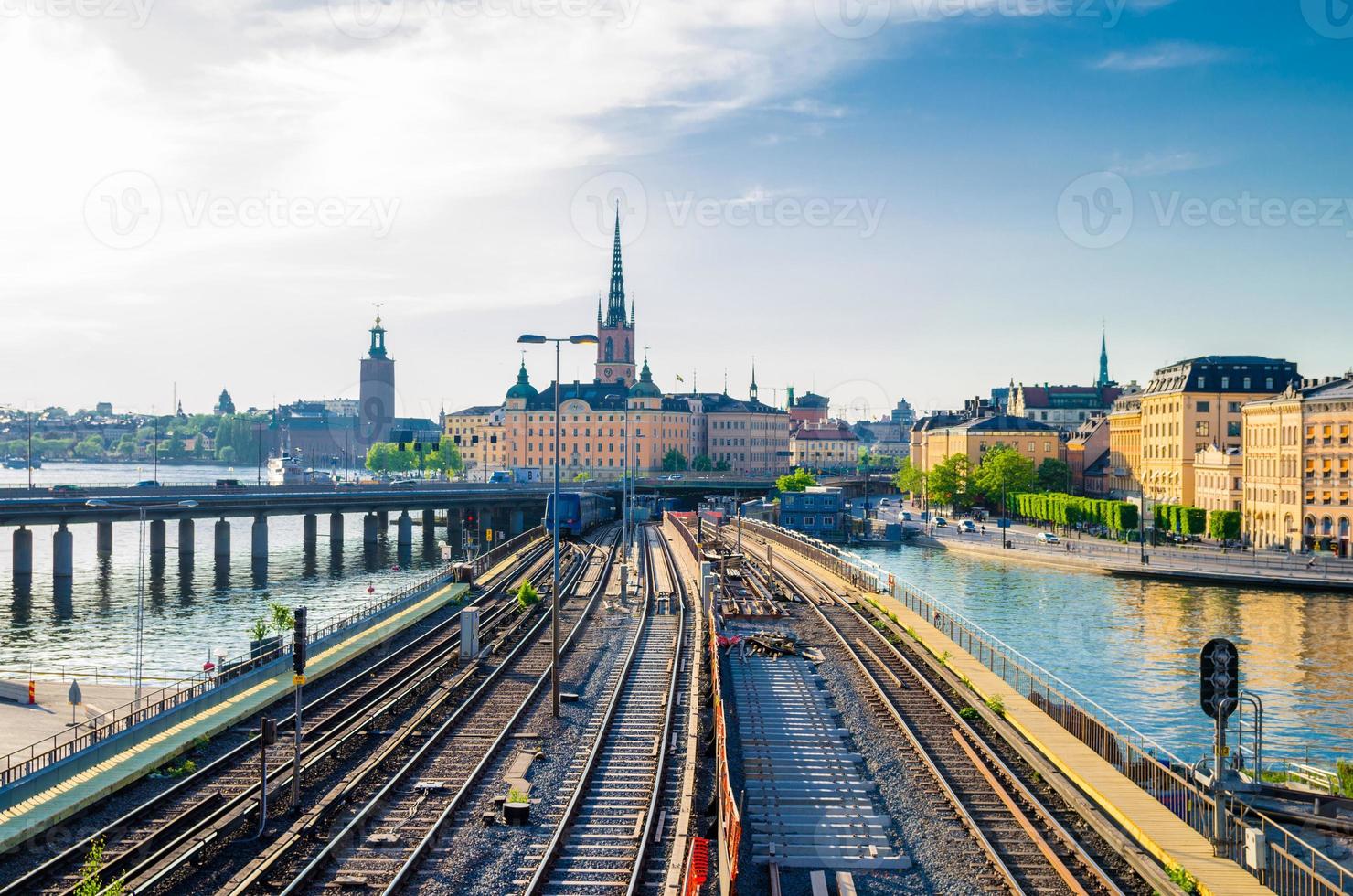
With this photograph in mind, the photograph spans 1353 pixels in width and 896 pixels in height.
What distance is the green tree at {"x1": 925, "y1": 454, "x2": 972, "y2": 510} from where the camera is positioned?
130 m

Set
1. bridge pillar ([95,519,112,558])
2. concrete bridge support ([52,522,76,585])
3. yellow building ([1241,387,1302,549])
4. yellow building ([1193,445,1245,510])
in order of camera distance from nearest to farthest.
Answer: concrete bridge support ([52,522,76,585])
yellow building ([1241,387,1302,549])
bridge pillar ([95,519,112,558])
yellow building ([1193,445,1245,510])

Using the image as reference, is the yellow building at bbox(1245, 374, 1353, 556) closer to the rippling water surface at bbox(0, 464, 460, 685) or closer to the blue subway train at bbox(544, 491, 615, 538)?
the blue subway train at bbox(544, 491, 615, 538)

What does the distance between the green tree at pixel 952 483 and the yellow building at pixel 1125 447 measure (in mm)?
14744

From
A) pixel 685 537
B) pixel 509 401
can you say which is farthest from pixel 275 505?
pixel 509 401

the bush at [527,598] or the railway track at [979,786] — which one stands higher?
the bush at [527,598]

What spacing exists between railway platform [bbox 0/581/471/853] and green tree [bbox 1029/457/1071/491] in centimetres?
10756

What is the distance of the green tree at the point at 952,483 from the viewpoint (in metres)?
130

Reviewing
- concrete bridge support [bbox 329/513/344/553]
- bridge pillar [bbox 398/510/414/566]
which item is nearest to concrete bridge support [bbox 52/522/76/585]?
concrete bridge support [bbox 329/513/344/553]

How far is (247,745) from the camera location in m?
26.1

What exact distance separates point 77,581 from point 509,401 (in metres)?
116

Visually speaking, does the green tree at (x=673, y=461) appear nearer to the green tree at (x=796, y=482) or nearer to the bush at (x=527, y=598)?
the green tree at (x=796, y=482)

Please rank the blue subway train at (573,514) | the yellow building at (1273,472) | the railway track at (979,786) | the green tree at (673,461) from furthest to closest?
the green tree at (673,461) < the blue subway train at (573,514) < the yellow building at (1273,472) < the railway track at (979,786)

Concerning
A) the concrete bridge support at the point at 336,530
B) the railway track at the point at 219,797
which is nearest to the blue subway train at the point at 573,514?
the concrete bridge support at the point at 336,530

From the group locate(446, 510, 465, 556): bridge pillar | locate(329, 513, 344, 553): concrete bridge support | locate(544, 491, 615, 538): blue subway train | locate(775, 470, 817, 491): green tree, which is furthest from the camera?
locate(775, 470, 817, 491): green tree
